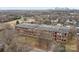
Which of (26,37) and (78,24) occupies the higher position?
(78,24)

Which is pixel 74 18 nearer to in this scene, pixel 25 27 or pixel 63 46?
pixel 63 46

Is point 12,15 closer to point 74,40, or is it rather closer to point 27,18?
point 27,18

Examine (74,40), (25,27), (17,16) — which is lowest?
(74,40)

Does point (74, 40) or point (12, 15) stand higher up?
point (12, 15)

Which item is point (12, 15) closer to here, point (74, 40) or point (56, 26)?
point (56, 26)

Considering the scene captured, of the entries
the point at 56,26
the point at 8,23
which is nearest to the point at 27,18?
the point at 8,23
